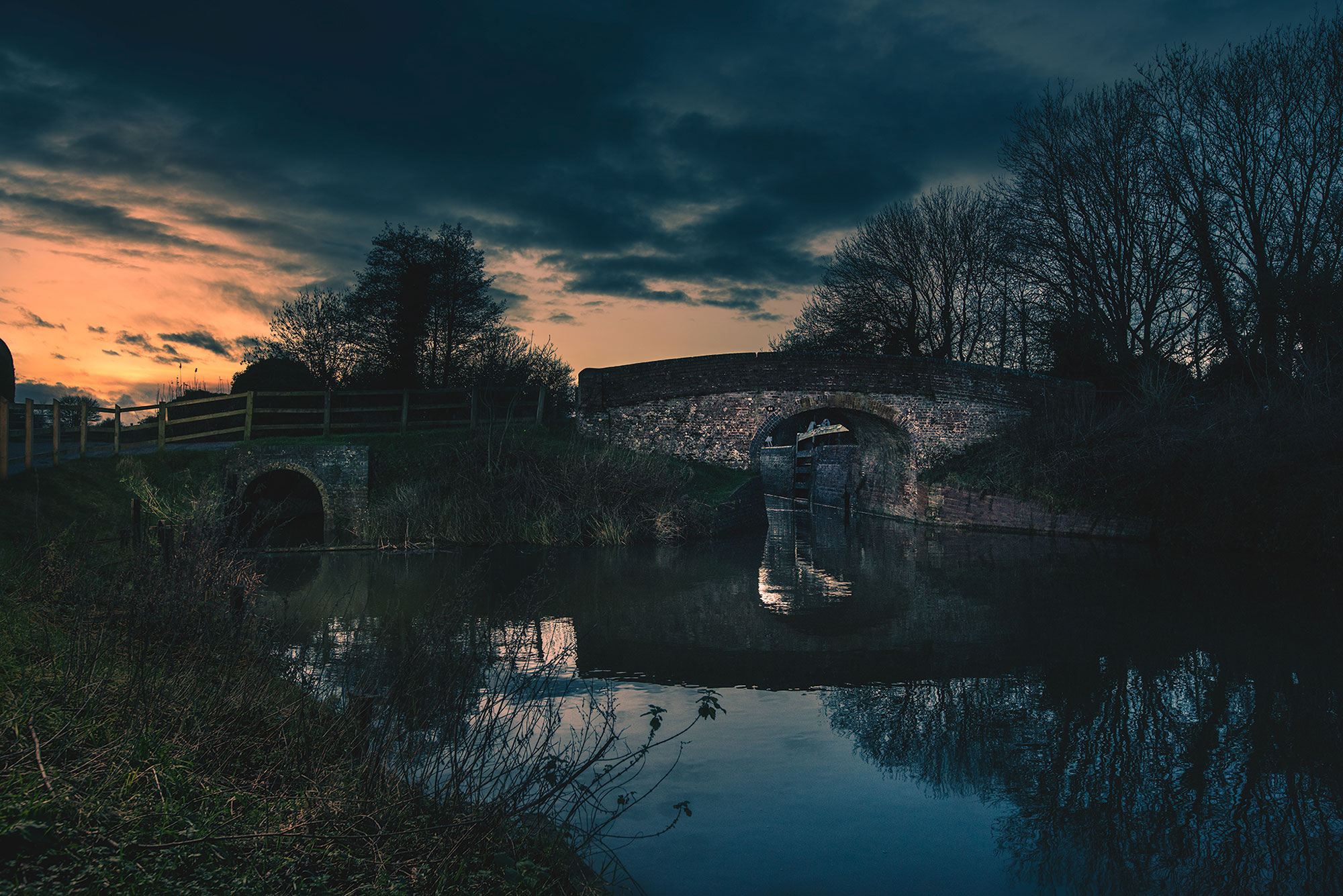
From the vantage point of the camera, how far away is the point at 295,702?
390 centimetres

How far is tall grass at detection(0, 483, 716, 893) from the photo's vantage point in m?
2.53

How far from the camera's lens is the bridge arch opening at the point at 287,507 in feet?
56.6

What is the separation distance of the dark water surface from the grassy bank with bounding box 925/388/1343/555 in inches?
53.8

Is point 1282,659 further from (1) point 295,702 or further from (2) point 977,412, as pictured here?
(2) point 977,412

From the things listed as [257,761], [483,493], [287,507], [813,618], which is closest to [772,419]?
[483,493]

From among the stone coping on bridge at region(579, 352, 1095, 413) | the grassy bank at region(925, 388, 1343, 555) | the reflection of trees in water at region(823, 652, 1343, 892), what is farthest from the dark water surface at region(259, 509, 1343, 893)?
the stone coping on bridge at region(579, 352, 1095, 413)

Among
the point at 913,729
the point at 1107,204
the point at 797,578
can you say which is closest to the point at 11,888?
the point at 913,729

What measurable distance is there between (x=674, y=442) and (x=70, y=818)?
2027cm

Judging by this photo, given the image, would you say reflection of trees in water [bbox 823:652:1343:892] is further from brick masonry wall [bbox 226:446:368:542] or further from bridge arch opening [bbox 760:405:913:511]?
bridge arch opening [bbox 760:405:913:511]

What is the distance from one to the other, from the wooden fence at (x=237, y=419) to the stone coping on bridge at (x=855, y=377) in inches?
181

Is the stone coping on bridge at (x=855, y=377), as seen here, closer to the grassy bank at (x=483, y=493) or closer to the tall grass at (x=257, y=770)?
the grassy bank at (x=483, y=493)

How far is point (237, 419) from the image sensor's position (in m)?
20.9

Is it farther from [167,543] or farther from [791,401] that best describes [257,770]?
[791,401]

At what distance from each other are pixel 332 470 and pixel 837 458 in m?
18.8
